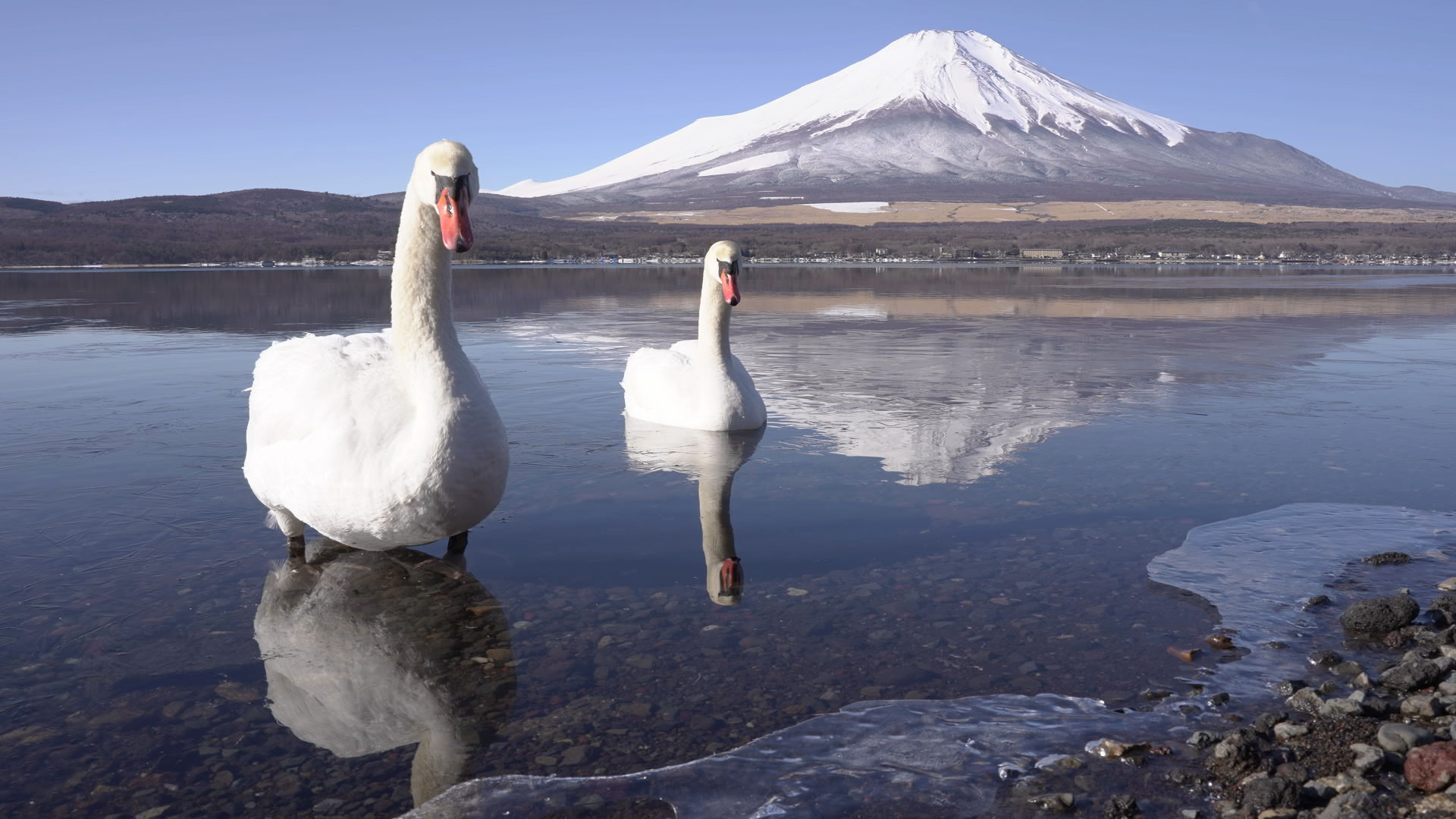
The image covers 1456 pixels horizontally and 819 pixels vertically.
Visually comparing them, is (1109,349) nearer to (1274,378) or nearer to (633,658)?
(1274,378)

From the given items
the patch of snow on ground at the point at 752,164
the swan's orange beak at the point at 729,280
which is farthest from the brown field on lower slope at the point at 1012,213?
the swan's orange beak at the point at 729,280

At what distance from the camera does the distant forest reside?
61.8 m

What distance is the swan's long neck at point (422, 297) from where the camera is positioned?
18.3 ft

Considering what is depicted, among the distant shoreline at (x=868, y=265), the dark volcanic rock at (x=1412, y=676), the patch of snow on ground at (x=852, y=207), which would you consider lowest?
the dark volcanic rock at (x=1412, y=676)

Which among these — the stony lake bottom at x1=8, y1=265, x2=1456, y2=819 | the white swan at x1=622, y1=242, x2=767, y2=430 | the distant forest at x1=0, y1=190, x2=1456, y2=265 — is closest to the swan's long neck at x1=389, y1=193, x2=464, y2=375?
the stony lake bottom at x1=8, y1=265, x2=1456, y2=819

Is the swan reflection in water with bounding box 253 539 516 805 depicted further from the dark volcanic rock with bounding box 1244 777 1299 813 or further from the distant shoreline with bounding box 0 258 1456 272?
the distant shoreline with bounding box 0 258 1456 272

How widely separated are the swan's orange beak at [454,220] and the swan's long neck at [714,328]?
4.67 m

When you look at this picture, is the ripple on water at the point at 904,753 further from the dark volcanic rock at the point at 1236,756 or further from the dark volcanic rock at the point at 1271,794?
the dark volcanic rock at the point at 1271,794

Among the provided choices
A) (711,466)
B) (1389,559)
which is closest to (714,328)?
(711,466)

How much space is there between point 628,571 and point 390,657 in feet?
4.74

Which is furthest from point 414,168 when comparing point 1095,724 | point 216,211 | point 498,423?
point 216,211

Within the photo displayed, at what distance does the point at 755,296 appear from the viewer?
29312 millimetres

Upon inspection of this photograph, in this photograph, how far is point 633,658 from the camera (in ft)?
15.6

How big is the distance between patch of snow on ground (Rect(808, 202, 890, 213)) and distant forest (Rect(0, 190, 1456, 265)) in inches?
829
